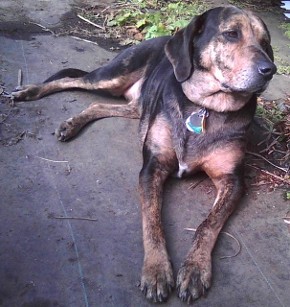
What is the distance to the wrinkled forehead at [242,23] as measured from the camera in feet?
10.3

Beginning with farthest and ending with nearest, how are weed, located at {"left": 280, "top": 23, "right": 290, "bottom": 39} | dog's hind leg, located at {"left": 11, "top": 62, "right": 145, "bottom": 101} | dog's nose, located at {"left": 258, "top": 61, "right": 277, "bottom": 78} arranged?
weed, located at {"left": 280, "top": 23, "right": 290, "bottom": 39} < dog's hind leg, located at {"left": 11, "top": 62, "right": 145, "bottom": 101} < dog's nose, located at {"left": 258, "top": 61, "right": 277, "bottom": 78}

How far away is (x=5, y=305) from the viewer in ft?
7.55

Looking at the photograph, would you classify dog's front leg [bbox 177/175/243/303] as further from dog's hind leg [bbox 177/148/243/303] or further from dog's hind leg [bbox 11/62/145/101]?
dog's hind leg [bbox 11/62/145/101]

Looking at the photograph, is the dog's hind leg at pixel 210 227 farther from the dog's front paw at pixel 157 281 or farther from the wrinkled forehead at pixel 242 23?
the wrinkled forehead at pixel 242 23

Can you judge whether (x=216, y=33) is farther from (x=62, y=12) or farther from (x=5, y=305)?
(x=62, y=12)

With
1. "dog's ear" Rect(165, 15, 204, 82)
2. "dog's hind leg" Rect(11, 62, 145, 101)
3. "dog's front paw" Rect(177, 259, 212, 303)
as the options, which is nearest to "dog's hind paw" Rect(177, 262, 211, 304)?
"dog's front paw" Rect(177, 259, 212, 303)

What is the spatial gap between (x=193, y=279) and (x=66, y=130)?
5.48ft

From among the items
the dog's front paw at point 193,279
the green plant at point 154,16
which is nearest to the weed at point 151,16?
the green plant at point 154,16

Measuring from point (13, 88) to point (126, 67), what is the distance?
104cm

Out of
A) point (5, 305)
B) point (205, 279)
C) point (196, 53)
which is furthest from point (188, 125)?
point (5, 305)

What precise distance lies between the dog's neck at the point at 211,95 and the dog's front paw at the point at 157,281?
4.01 feet

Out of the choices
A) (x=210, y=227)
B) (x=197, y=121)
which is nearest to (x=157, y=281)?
(x=210, y=227)

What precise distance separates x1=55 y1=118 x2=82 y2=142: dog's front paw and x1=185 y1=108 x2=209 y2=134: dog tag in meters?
0.96

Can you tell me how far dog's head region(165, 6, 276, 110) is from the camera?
9.66 feet
